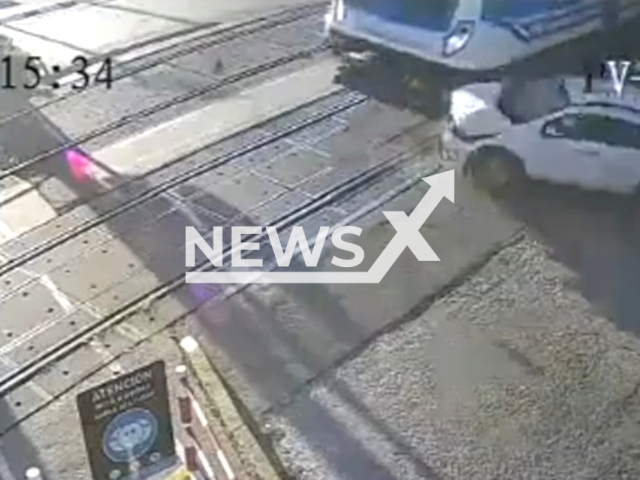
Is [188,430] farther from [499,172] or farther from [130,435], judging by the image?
[499,172]

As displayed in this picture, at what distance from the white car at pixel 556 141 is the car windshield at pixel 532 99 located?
1.3 inches

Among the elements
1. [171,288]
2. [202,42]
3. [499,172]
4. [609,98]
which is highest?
[609,98]

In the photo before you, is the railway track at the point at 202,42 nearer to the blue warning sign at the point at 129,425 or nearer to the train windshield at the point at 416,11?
the train windshield at the point at 416,11

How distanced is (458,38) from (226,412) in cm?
785

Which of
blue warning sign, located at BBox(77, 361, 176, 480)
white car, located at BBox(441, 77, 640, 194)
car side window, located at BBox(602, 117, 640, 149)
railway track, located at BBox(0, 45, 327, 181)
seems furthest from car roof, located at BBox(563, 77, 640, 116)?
blue warning sign, located at BBox(77, 361, 176, 480)

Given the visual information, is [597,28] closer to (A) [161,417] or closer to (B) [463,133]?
(B) [463,133]

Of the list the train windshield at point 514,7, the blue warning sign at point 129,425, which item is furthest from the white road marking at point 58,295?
the train windshield at point 514,7

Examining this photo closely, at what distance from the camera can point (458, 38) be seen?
1447 cm

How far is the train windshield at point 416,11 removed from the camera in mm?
14547

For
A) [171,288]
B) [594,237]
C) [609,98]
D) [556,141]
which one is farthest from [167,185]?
[609,98]

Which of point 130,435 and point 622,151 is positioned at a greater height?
point 622,151

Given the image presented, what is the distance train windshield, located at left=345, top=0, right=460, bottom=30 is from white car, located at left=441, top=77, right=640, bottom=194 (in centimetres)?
254

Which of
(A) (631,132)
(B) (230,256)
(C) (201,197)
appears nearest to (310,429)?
(B) (230,256)

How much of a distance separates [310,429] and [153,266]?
310cm
